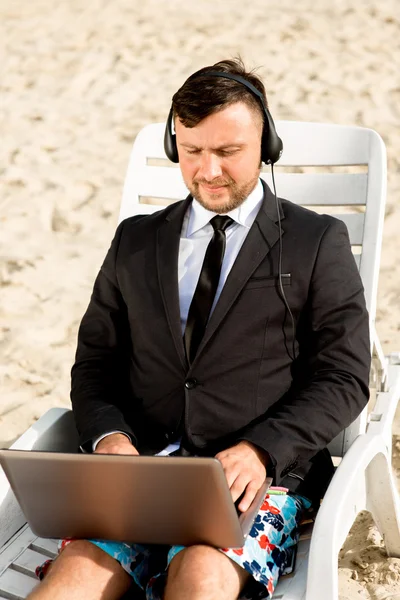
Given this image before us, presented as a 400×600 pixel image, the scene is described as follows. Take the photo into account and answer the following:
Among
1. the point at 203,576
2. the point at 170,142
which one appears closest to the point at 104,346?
the point at 170,142

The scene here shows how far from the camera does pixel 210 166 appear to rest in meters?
2.37

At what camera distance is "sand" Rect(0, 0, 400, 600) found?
489cm

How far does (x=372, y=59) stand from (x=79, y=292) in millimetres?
3933

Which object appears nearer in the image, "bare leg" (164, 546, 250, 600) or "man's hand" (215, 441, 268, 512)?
"bare leg" (164, 546, 250, 600)

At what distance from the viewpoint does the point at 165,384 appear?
2.47m

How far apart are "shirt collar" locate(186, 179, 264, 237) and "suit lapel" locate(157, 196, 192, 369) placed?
40mm

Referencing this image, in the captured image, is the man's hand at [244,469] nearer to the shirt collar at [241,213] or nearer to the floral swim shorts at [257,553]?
the floral swim shorts at [257,553]

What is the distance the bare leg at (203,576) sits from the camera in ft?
6.59

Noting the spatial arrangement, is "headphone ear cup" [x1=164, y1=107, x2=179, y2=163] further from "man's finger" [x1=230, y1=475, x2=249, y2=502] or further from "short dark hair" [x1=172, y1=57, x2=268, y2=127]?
"man's finger" [x1=230, y1=475, x2=249, y2=502]

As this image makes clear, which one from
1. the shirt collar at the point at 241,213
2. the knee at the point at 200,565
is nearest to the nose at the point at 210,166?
the shirt collar at the point at 241,213

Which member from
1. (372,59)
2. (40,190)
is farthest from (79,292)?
(372,59)

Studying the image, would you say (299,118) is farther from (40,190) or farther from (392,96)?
(40,190)

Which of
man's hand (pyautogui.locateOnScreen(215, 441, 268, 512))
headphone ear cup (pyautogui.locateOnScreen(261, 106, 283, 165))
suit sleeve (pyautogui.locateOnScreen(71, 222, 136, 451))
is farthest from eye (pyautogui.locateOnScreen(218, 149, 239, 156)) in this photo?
man's hand (pyautogui.locateOnScreen(215, 441, 268, 512))

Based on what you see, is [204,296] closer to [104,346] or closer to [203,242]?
[203,242]
